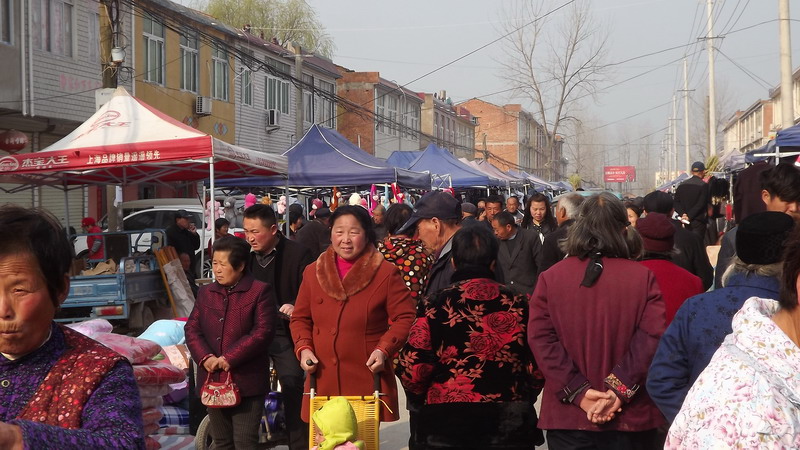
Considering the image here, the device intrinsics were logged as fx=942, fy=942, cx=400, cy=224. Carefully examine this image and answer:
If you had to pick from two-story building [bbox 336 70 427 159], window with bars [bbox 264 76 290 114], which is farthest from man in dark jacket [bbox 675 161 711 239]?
two-story building [bbox 336 70 427 159]

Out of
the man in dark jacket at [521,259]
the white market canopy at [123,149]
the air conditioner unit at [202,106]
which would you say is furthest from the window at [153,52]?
the man in dark jacket at [521,259]

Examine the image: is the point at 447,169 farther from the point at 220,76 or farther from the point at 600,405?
the point at 600,405

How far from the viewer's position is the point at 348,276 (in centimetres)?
527

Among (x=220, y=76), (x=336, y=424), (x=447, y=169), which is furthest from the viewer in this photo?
(x=220, y=76)

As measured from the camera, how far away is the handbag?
18.3 ft

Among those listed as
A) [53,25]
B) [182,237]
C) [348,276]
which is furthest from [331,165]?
[348,276]

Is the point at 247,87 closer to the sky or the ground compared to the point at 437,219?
closer to the sky

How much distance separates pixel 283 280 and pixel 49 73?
667 inches

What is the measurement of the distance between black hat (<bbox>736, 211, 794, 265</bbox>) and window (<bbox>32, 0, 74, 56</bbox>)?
2013 centimetres

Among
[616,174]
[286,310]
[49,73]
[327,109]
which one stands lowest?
[286,310]

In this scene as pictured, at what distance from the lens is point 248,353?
5.64 m

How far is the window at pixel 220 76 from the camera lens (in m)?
30.9

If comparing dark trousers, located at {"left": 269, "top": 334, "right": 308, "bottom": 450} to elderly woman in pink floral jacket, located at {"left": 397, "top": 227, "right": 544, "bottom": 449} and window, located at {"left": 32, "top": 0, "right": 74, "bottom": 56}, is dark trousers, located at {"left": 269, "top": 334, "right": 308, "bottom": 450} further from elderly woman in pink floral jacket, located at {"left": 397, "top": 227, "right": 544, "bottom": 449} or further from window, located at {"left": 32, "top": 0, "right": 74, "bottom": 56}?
window, located at {"left": 32, "top": 0, "right": 74, "bottom": 56}

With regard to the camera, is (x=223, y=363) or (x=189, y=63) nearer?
(x=223, y=363)
